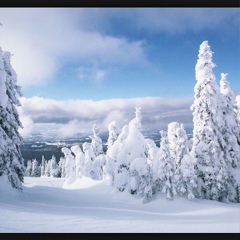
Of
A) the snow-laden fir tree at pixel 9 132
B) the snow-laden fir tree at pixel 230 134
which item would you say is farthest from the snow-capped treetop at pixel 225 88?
the snow-laden fir tree at pixel 9 132

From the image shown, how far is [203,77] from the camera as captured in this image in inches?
811

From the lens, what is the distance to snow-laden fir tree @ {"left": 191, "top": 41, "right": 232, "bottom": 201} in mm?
19891

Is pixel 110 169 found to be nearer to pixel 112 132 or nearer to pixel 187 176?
pixel 187 176

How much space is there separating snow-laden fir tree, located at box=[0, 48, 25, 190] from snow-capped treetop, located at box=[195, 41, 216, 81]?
1402 centimetres

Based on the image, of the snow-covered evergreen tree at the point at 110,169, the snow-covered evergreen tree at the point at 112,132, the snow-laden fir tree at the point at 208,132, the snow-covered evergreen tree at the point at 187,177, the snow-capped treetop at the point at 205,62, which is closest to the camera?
the snow-covered evergreen tree at the point at 187,177

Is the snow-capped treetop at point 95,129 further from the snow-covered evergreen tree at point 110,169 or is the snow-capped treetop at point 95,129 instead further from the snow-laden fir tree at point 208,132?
the snow-laden fir tree at point 208,132

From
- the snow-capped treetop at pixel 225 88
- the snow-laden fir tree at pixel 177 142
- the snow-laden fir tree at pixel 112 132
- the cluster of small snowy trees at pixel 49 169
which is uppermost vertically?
the snow-capped treetop at pixel 225 88

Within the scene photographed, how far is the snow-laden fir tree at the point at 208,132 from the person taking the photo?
783 inches

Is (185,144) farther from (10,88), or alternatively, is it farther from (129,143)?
(10,88)

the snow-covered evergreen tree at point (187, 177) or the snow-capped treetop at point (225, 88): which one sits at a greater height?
the snow-capped treetop at point (225, 88)

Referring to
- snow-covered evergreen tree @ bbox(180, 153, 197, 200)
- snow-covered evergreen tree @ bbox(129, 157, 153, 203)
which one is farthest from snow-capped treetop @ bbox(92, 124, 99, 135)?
snow-covered evergreen tree @ bbox(180, 153, 197, 200)

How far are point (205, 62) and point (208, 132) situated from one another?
5540 millimetres

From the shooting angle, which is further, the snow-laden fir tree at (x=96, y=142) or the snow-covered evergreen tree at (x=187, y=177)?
the snow-laden fir tree at (x=96, y=142)
